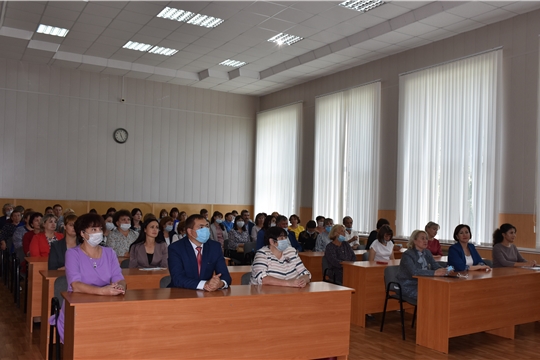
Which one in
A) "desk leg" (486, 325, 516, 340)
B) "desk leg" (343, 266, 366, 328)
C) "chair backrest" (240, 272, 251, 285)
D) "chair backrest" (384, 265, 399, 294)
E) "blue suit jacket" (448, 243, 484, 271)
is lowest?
"desk leg" (486, 325, 516, 340)

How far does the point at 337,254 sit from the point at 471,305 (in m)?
2.18

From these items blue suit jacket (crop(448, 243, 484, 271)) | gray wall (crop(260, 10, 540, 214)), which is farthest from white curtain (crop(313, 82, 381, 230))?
blue suit jacket (crop(448, 243, 484, 271))

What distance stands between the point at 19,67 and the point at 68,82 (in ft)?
3.95

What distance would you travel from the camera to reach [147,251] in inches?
247

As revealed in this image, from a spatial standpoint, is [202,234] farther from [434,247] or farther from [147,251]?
[434,247]

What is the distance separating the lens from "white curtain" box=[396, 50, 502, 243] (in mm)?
9219

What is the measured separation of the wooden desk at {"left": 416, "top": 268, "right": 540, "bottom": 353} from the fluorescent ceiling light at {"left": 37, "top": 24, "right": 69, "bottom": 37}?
8.91m

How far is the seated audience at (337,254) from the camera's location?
747 cm

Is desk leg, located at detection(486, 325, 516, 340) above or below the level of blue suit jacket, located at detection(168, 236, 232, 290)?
below

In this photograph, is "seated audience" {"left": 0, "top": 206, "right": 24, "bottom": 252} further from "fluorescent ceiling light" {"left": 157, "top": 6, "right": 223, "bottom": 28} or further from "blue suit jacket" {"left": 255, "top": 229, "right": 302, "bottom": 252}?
"fluorescent ceiling light" {"left": 157, "top": 6, "right": 223, "bottom": 28}

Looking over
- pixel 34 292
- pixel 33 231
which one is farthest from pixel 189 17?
pixel 34 292

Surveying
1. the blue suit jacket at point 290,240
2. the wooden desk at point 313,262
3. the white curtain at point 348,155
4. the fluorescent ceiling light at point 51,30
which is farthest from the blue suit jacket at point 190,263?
the fluorescent ceiling light at point 51,30

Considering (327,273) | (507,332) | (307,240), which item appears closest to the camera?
(507,332)

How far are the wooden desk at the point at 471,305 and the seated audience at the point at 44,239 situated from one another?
477 cm
